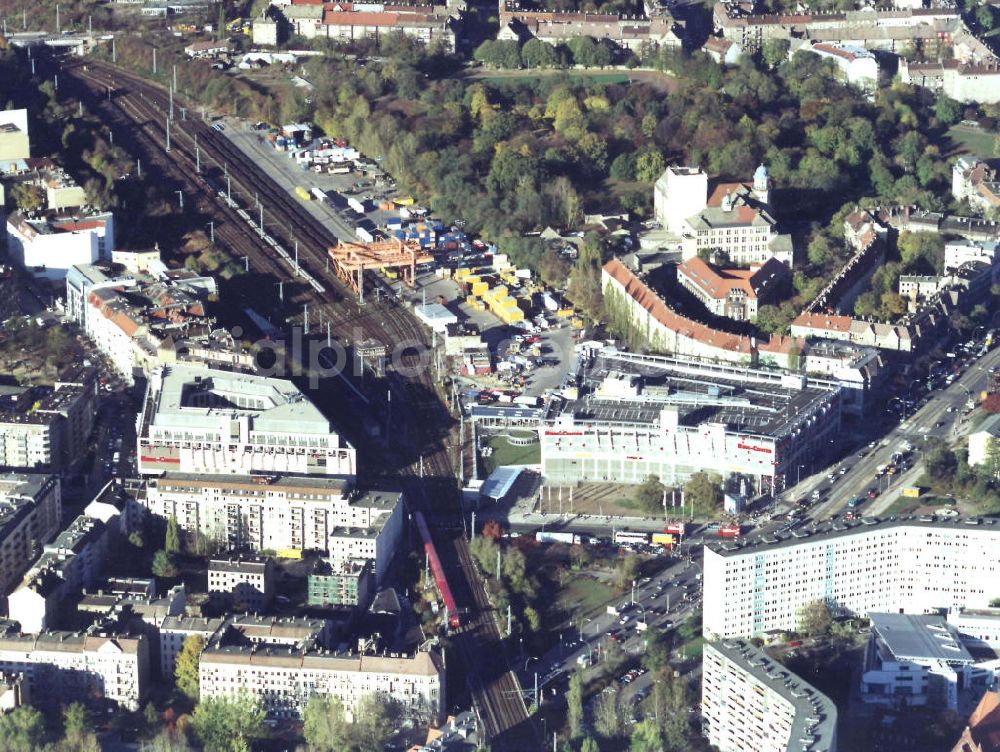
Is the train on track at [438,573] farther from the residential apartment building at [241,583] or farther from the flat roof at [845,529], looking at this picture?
the flat roof at [845,529]

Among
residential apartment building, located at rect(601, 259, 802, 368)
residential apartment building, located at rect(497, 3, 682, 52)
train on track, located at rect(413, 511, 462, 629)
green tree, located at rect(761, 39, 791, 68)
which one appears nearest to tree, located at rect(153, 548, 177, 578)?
train on track, located at rect(413, 511, 462, 629)

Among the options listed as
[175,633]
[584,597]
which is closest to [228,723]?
[175,633]

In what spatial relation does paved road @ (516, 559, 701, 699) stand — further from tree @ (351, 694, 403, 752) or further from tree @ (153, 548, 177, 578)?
tree @ (153, 548, 177, 578)

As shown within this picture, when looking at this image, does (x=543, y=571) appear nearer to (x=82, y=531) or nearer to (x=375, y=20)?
(x=82, y=531)

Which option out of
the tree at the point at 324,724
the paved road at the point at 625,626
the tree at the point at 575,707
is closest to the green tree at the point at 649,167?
the paved road at the point at 625,626

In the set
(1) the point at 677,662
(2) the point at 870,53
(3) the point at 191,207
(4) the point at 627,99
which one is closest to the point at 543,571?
(1) the point at 677,662
